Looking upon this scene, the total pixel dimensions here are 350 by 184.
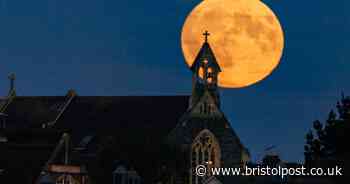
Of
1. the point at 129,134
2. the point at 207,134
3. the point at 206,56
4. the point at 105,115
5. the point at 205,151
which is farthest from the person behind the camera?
the point at 105,115

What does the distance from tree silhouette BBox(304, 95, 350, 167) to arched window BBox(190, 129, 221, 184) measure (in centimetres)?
909

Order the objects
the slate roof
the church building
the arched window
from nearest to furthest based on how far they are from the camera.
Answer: the church building, the arched window, the slate roof

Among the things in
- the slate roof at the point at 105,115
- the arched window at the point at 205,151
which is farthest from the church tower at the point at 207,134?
the slate roof at the point at 105,115

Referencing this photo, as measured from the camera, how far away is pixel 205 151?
115 metres

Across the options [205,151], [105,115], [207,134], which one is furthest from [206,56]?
[105,115]

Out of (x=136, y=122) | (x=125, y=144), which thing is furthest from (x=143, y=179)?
(x=136, y=122)

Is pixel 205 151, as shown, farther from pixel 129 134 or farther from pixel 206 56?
pixel 206 56

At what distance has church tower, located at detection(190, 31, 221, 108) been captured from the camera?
379ft

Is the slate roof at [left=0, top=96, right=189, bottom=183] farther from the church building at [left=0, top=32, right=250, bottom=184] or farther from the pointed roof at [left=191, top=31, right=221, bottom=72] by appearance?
the pointed roof at [left=191, top=31, right=221, bottom=72]

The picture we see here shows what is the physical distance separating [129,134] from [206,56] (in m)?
12.2

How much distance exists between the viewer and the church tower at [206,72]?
379 ft

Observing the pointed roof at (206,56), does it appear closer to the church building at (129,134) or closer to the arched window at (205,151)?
the church building at (129,134)

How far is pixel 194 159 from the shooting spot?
114 m

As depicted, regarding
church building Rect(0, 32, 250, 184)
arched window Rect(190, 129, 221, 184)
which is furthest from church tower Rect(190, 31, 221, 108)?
arched window Rect(190, 129, 221, 184)
